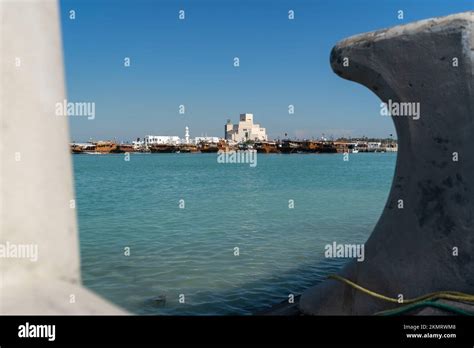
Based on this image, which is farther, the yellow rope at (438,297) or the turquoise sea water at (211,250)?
the turquoise sea water at (211,250)

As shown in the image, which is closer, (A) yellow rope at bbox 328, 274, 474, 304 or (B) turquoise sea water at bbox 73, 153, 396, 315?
(A) yellow rope at bbox 328, 274, 474, 304

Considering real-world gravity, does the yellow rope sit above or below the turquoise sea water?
above

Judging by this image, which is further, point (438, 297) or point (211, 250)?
point (211, 250)

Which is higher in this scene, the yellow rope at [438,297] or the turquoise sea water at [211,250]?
the yellow rope at [438,297]

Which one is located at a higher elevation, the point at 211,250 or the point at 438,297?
the point at 438,297
